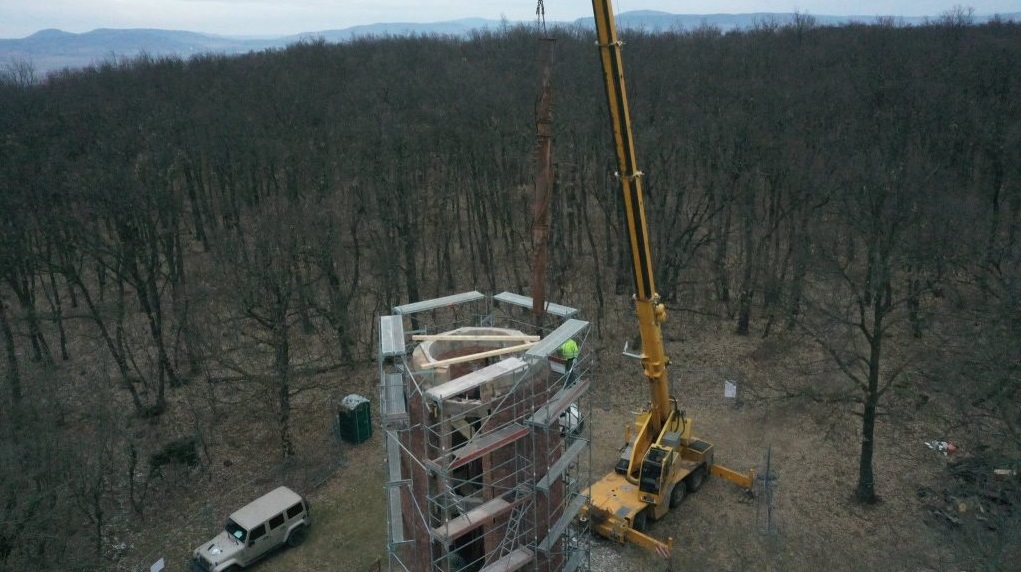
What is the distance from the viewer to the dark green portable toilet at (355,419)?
2025 cm

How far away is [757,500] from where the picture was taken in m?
17.0

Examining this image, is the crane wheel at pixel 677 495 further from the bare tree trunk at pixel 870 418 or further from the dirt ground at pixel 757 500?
the bare tree trunk at pixel 870 418

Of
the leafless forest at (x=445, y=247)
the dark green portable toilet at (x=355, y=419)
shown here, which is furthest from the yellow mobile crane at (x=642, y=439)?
the dark green portable toilet at (x=355, y=419)

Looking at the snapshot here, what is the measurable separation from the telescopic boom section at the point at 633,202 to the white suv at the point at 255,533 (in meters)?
8.81

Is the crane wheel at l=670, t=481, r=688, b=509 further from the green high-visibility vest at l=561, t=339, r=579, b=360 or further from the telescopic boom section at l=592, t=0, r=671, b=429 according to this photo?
the green high-visibility vest at l=561, t=339, r=579, b=360

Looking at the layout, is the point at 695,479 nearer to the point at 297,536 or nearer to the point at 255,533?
the point at 297,536

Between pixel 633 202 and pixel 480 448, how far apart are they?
19.7 feet

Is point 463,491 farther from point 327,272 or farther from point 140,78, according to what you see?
point 140,78

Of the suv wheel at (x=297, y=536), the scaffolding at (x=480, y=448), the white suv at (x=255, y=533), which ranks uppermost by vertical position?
the scaffolding at (x=480, y=448)

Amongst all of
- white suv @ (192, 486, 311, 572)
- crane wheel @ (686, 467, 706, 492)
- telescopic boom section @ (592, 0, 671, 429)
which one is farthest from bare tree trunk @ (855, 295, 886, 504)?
white suv @ (192, 486, 311, 572)

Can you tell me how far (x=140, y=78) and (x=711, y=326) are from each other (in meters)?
47.6

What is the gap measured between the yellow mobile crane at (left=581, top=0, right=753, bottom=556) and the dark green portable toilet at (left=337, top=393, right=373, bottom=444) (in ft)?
23.6

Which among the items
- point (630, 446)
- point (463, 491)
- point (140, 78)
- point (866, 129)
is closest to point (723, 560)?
point (630, 446)

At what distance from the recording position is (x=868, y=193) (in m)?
18.7
